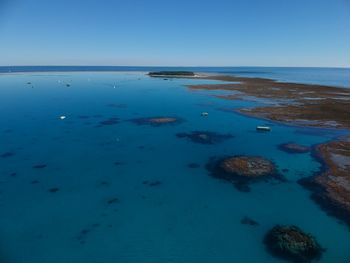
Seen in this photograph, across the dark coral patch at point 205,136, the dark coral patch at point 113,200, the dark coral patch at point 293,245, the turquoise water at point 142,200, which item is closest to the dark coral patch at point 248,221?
the turquoise water at point 142,200

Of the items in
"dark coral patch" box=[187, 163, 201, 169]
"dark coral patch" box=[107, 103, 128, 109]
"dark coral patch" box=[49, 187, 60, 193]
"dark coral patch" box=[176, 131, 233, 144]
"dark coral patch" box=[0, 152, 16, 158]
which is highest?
"dark coral patch" box=[107, 103, 128, 109]

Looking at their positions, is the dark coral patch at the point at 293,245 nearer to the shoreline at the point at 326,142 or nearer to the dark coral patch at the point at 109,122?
the shoreline at the point at 326,142

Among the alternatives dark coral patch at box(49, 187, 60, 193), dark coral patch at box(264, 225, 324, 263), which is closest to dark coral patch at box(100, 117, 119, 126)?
dark coral patch at box(49, 187, 60, 193)

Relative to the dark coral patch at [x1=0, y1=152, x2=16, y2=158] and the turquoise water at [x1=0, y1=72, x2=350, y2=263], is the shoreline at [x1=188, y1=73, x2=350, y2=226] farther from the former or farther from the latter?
the dark coral patch at [x1=0, y1=152, x2=16, y2=158]

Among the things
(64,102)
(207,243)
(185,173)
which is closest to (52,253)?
(207,243)

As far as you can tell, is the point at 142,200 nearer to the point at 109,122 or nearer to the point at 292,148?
the point at 292,148

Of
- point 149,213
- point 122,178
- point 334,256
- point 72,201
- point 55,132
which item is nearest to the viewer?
point 334,256

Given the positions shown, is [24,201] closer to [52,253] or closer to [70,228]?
[70,228]
